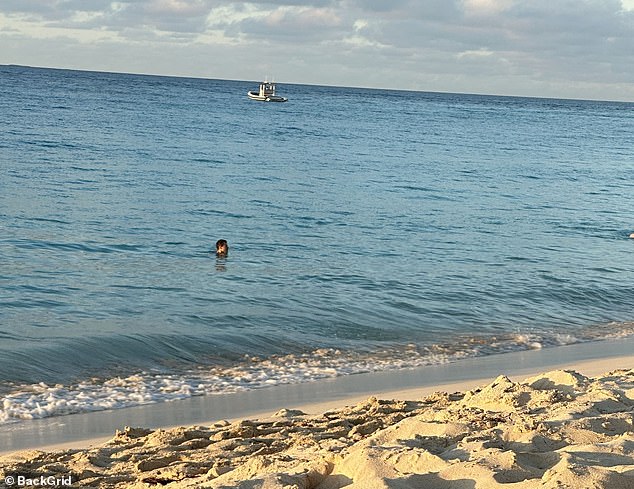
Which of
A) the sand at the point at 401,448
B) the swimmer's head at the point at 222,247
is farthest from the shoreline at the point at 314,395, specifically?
the swimmer's head at the point at 222,247

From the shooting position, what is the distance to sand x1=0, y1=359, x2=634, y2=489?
4.21m

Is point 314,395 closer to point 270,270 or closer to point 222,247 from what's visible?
point 270,270

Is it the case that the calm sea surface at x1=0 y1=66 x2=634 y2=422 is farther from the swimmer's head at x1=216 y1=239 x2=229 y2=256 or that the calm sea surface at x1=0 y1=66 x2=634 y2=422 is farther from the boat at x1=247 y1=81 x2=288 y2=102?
the boat at x1=247 y1=81 x2=288 y2=102

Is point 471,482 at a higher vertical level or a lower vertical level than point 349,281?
higher

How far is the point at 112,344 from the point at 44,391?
5.17ft

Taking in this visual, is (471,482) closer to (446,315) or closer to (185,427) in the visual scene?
(185,427)

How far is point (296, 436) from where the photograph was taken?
6145 millimetres

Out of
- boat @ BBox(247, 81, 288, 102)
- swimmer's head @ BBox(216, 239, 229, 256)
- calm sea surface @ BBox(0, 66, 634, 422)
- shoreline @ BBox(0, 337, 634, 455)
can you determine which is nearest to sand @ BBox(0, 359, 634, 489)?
shoreline @ BBox(0, 337, 634, 455)

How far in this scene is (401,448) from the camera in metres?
4.70

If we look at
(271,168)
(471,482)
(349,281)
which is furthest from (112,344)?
(271,168)

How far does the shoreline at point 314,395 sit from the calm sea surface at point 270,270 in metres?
0.28

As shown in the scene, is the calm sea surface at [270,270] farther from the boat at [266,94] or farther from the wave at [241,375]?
the boat at [266,94]

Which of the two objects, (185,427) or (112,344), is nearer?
(185,427)

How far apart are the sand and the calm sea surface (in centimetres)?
179
